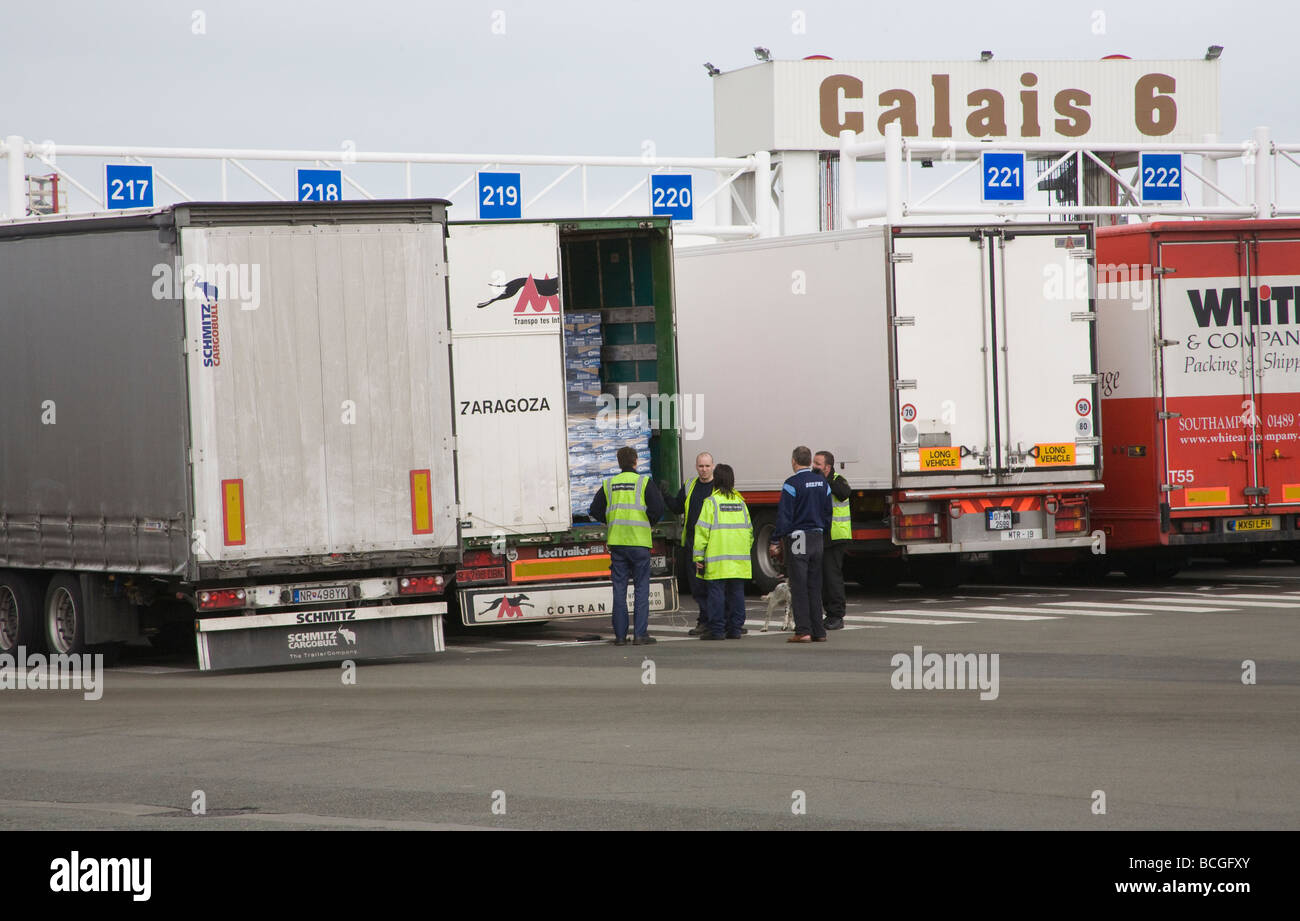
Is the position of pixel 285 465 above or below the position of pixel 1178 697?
above

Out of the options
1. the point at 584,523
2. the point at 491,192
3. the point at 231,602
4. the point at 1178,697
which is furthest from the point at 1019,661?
the point at 491,192

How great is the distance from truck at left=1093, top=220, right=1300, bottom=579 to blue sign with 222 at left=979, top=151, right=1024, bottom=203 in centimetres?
879

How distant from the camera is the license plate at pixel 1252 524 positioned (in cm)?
2159

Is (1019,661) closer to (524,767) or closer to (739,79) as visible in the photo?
(524,767)

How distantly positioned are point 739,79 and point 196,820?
53.4m

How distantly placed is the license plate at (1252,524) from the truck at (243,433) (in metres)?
8.67

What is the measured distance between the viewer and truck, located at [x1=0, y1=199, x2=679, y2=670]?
1541cm

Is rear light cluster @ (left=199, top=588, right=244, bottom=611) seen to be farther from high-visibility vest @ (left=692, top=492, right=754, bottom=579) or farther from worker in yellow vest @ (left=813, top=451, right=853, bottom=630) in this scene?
worker in yellow vest @ (left=813, top=451, right=853, bottom=630)

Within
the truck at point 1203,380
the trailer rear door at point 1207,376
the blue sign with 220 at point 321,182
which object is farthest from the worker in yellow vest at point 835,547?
the blue sign with 220 at point 321,182

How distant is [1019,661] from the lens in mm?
15375

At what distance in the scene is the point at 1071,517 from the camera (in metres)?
21.6

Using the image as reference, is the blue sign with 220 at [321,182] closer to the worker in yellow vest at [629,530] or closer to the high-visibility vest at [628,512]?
the worker in yellow vest at [629,530]

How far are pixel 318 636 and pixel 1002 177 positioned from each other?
59.1ft

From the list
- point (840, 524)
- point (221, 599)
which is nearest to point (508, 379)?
point (840, 524)
